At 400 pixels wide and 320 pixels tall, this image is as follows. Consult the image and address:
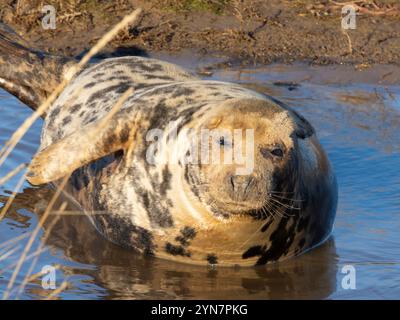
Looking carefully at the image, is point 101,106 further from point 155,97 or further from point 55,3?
point 55,3

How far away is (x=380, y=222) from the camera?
23.1ft

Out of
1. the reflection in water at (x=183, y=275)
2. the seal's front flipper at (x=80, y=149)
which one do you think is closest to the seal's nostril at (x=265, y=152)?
the reflection in water at (x=183, y=275)

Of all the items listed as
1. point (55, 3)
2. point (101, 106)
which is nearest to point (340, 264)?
point (101, 106)

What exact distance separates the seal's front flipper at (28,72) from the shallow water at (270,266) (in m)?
0.45

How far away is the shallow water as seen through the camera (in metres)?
5.91

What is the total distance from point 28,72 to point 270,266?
277 cm

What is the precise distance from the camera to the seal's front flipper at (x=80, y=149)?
620 cm

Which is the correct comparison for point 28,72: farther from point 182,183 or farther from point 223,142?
point 223,142

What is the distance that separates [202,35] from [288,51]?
899 mm

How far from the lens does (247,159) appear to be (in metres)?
5.50

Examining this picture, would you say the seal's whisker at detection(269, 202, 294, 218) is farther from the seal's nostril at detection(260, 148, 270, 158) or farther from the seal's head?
the seal's nostril at detection(260, 148, 270, 158)

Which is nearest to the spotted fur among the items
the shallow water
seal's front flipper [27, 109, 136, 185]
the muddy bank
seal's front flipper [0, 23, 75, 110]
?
seal's front flipper [27, 109, 136, 185]

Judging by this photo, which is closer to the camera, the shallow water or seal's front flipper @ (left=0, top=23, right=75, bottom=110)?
the shallow water

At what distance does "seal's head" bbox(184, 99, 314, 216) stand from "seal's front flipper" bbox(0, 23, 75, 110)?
2.49 meters
